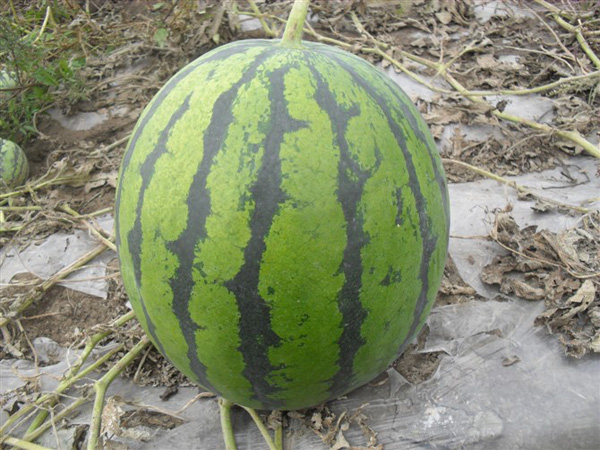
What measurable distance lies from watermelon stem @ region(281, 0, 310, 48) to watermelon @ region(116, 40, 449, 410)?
4cm

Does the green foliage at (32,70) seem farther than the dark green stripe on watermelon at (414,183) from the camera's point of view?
Yes

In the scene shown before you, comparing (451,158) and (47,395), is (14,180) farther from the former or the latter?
(451,158)

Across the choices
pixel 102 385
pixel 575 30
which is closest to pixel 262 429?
pixel 102 385

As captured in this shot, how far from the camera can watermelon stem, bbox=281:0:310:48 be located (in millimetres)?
1573

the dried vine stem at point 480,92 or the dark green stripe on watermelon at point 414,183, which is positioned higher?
the dark green stripe on watermelon at point 414,183

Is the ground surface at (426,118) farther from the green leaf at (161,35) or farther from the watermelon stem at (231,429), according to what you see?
the watermelon stem at (231,429)

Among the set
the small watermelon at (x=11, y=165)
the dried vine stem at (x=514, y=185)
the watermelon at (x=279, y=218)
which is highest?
the watermelon at (x=279, y=218)

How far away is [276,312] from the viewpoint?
Answer: 1.39m

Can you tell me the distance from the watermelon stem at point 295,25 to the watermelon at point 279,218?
0.04m

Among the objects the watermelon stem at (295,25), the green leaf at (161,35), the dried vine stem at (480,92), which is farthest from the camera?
the green leaf at (161,35)

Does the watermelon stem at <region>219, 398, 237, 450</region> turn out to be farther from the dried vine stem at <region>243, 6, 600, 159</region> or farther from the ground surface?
the dried vine stem at <region>243, 6, 600, 159</region>

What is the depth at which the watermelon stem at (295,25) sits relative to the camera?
5.16ft

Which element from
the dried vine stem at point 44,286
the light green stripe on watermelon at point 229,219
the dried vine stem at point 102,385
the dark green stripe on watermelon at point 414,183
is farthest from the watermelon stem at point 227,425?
the dried vine stem at point 44,286

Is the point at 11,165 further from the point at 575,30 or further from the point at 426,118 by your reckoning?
the point at 575,30
